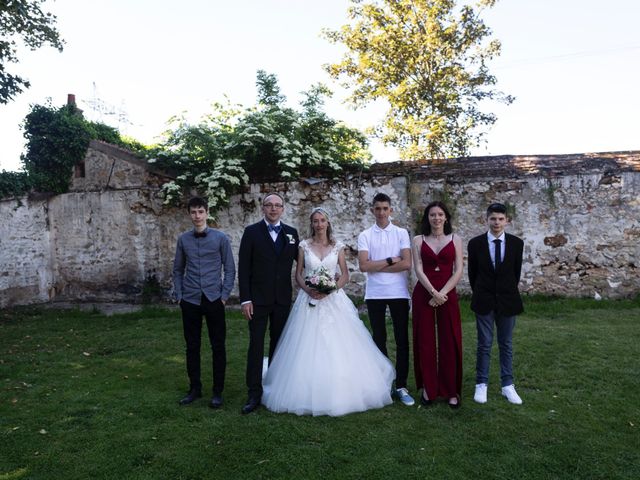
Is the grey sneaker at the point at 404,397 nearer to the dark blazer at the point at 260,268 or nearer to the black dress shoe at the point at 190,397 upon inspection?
the dark blazer at the point at 260,268

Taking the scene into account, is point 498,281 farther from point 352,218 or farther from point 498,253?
point 352,218

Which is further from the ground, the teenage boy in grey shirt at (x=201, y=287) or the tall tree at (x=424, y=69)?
the tall tree at (x=424, y=69)

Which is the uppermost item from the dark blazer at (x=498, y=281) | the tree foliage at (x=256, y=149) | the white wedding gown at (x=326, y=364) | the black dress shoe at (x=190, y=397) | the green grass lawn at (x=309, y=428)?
the tree foliage at (x=256, y=149)

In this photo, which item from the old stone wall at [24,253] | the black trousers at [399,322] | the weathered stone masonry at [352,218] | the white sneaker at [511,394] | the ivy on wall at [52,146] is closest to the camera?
the white sneaker at [511,394]

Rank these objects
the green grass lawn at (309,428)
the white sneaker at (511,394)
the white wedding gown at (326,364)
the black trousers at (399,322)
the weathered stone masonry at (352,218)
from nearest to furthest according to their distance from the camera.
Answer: the green grass lawn at (309,428) → the white wedding gown at (326,364) → the white sneaker at (511,394) → the black trousers at (399,322) → the weathered stone masonry at (352,218)

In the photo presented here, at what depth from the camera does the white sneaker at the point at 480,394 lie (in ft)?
14.5

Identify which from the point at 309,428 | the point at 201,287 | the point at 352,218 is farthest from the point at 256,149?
the point at 309,428

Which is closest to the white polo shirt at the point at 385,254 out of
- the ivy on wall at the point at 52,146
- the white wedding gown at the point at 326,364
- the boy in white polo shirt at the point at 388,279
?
the boy in white polo shirt at the point at 388,279

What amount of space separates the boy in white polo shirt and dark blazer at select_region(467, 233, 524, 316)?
2.19 ft

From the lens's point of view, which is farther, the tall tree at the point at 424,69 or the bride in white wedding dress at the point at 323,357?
the tall tree at the point at 424,69

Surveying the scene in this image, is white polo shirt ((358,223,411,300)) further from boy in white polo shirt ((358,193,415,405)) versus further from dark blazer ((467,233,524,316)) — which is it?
dark blazer ((467,233,524,316))

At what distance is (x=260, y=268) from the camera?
448 cm

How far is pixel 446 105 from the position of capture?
18.1 metres

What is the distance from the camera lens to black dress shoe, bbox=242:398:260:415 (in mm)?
4275
